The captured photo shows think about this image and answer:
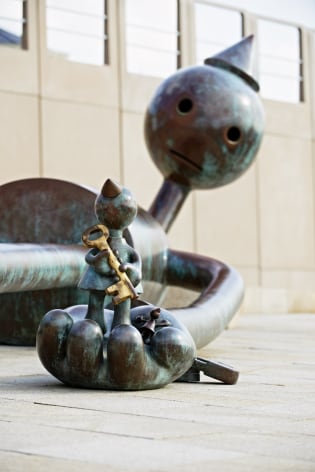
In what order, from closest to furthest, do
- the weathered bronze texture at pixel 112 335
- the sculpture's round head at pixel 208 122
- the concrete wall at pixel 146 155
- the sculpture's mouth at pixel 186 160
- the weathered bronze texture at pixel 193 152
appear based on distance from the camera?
the weathered bronze texture at pixel 112 335
the weathered bronze texture at pixel 193 152
the sculpture's round head at pixel 208 122
the sculpture's mouth at pixel 186 160
the concrete wall at pixel 146 155

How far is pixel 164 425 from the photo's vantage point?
282cm

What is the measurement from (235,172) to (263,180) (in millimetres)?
8410

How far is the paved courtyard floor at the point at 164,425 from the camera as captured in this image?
2277 mm

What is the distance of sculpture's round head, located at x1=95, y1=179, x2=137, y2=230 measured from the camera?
3.72m

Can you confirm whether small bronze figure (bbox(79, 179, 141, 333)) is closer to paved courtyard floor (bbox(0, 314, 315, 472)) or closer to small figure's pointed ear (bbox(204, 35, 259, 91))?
paved courtyard floor (bbox(0, 314, 315, 472))

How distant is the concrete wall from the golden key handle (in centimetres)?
829

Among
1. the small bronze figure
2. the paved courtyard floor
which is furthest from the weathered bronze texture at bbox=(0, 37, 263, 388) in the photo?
the small bronze figure

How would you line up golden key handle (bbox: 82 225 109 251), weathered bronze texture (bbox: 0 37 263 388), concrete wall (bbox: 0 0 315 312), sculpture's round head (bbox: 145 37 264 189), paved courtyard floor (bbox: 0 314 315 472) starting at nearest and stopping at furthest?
paved courtyard floor (bbox: 0 314 315 472) → golden key handle (bbox: 82 225 109 251) → weathered bronze texture (bbox: 0 37 263 388) → sculpture's round head (bbox: 145 37 264 189) → concrete wall (bbox: 0 0 315 312)

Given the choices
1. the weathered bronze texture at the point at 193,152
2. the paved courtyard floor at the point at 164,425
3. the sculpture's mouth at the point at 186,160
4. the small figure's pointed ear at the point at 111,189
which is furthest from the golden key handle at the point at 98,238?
the sculpture's mouth at the point at 186,160

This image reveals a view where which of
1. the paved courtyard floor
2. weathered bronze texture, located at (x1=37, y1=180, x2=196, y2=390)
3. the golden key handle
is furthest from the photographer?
the golden key handle

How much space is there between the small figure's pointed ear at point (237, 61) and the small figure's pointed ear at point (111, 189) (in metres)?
3.11

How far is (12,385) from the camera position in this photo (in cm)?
382

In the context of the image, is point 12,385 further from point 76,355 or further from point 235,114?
point 235,114

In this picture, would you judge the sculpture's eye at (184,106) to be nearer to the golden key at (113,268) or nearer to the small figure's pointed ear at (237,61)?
the small figure's pointed ear at (237,61)
